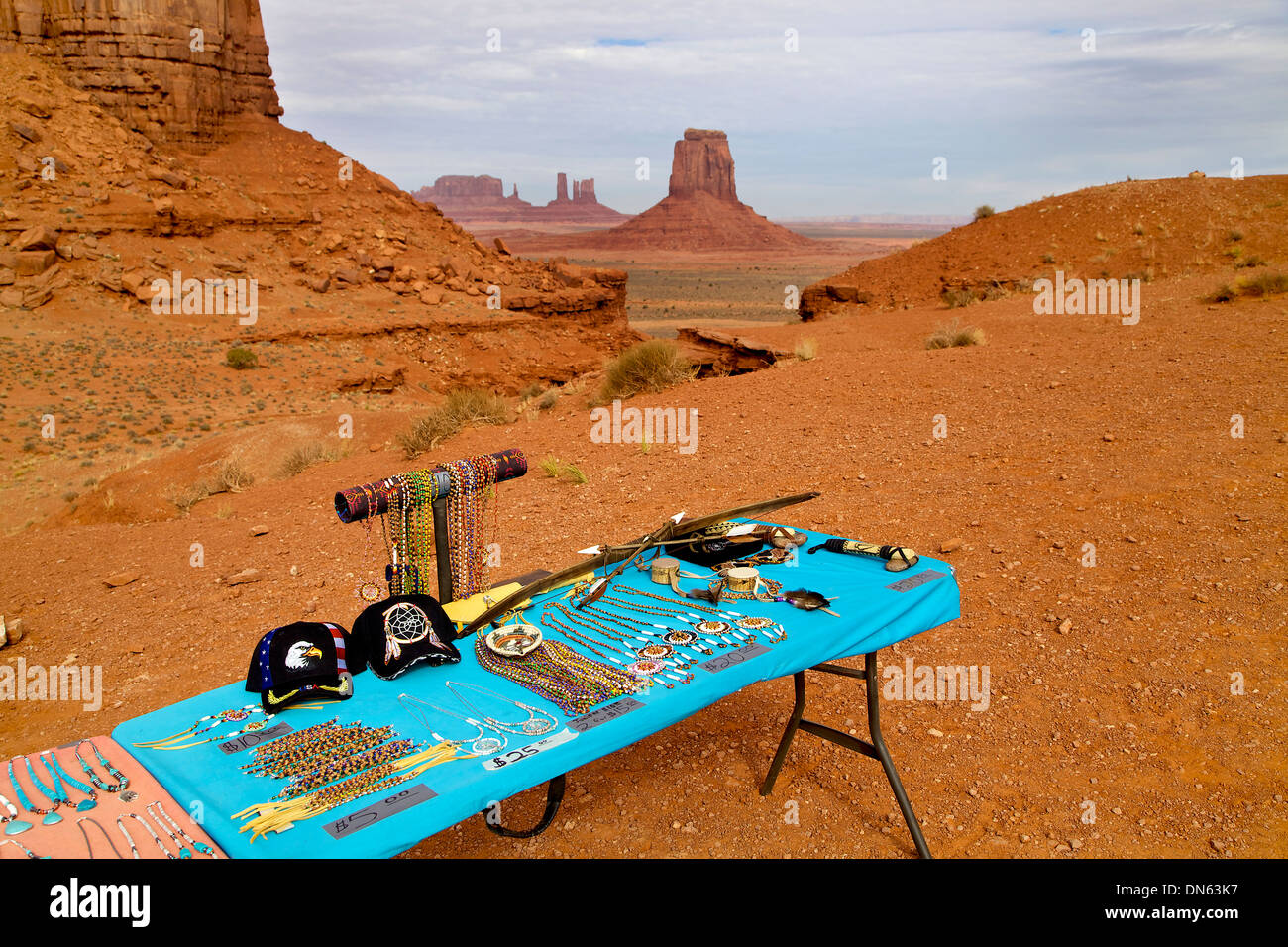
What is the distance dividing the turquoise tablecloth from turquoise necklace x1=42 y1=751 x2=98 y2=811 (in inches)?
5.7

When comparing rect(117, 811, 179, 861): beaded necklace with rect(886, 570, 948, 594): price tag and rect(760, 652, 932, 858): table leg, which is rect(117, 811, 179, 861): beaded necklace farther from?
rect(886, 570, 948, 594): price tag

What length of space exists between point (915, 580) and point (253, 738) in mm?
2415

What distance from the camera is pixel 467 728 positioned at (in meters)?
2.56

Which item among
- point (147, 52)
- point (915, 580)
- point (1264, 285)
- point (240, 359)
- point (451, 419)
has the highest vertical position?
point (147, 52)

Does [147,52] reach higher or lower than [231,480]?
higher

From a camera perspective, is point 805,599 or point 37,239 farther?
point 37,239

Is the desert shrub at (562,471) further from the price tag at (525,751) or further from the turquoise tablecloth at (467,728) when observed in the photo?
the price tag at (525,751)

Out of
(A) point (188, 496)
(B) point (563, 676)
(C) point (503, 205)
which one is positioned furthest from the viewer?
(C) point (503, 205)

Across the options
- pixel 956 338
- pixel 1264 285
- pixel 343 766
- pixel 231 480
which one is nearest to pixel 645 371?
pixel 956 338

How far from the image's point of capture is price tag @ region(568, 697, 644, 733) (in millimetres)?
2541

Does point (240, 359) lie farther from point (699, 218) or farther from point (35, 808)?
point (699, 218)

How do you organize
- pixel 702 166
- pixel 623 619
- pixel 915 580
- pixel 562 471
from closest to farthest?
pixel 623 619, pixel 915 580, pixel 562 471, pixel 702 166

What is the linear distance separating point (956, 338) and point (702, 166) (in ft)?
407
